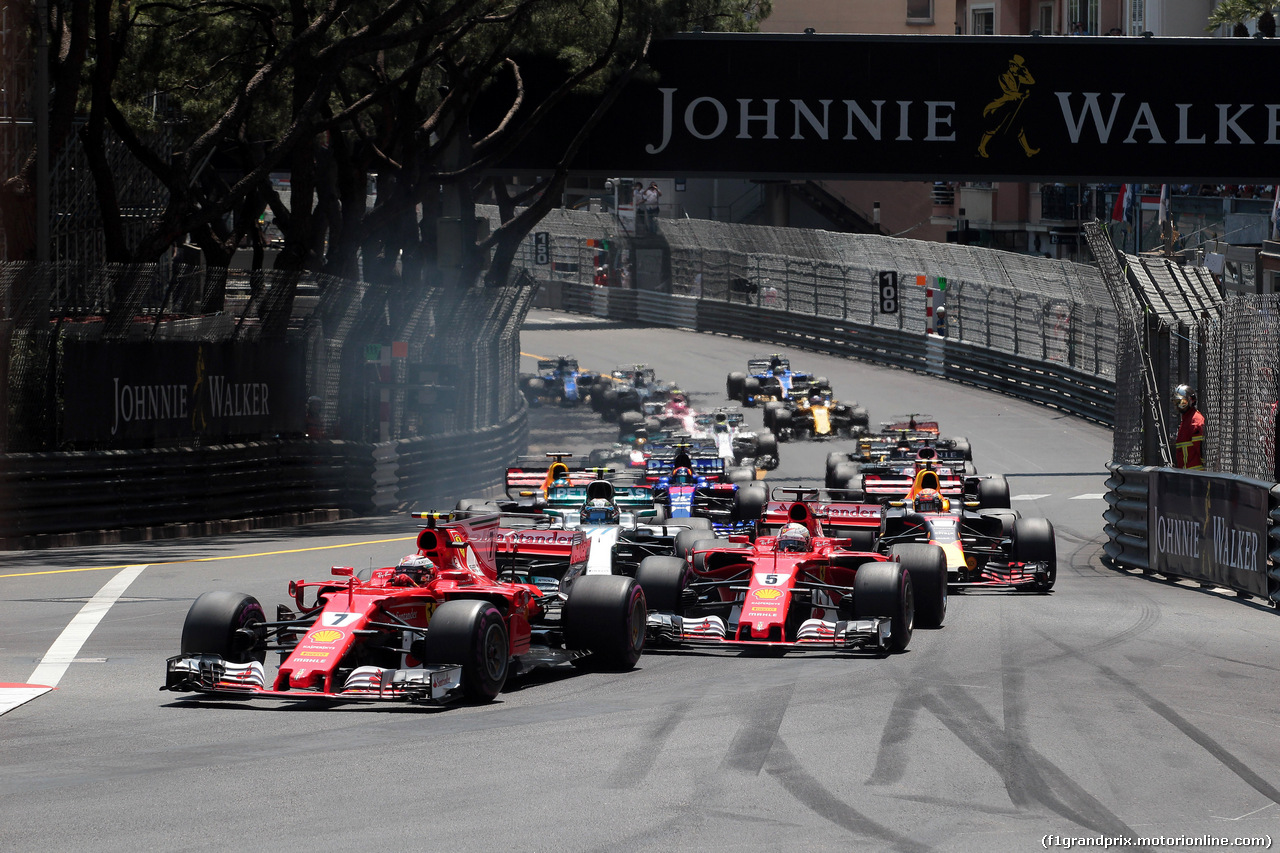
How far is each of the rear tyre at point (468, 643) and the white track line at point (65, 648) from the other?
244 centimetres

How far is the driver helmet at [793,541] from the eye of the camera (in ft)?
42.4

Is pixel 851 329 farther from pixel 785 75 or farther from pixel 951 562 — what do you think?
pixel 951 562

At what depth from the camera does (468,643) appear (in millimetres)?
9875

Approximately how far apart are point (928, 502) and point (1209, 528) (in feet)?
8.94

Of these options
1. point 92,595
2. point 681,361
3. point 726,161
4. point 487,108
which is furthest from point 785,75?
point 681,361

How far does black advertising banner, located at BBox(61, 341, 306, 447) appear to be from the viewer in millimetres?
18938

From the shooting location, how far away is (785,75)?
1117 inches

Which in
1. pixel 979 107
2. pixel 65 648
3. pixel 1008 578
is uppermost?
pixel 979 107

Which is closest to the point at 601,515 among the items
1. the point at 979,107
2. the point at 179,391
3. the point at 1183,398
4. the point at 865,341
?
the point at 1183,398

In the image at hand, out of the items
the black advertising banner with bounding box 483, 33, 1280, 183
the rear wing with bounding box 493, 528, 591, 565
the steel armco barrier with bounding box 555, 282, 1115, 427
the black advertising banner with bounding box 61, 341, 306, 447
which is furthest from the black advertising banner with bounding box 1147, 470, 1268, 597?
the steel armco barrier with bounding box 555, 282, 1115, 427

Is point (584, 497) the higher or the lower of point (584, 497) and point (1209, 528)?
the higher

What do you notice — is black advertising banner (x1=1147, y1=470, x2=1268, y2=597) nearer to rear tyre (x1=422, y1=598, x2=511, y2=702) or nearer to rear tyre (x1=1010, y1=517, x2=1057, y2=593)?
rear tyre (x1=1010, y1=517, x2=1057, y2=593)

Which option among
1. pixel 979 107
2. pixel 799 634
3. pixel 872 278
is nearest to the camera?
pixel 799 634

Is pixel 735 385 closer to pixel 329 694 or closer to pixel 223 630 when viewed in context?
pixel 223 630
